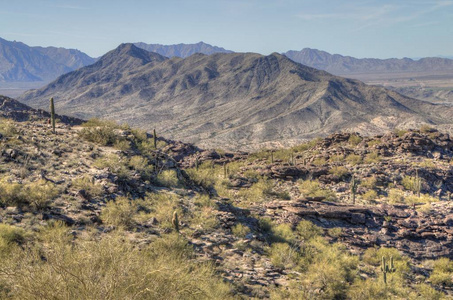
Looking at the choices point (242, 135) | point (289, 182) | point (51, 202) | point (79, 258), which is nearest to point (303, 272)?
point (79, 258)

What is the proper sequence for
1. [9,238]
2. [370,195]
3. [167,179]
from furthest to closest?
[370,195] → [167,179] → [9,238]

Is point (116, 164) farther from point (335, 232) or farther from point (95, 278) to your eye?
point (335, 232)

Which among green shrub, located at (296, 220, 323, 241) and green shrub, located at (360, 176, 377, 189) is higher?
green shrub, located at (360, 176, 377, 189)

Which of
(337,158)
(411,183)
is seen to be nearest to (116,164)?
(411,183)

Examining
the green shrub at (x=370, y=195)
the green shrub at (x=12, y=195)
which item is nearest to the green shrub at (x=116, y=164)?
the green shrub at (x=12, y=195)

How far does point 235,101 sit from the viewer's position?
132 metres

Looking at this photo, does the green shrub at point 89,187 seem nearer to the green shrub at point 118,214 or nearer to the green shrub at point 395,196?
the green shrub at point 118,214

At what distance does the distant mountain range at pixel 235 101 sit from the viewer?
86.8 m

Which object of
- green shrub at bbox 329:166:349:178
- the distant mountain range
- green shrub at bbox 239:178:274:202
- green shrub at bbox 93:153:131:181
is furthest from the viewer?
the distant mountain range

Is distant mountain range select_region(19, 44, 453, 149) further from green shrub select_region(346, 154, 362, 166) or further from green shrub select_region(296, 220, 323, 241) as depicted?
green shrub select_region(296, 220, 323, 241)

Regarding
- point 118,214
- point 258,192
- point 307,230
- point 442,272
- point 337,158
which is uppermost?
point 118,214

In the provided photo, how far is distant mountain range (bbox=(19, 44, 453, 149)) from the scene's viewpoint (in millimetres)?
86750

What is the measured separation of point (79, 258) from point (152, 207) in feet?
19.6

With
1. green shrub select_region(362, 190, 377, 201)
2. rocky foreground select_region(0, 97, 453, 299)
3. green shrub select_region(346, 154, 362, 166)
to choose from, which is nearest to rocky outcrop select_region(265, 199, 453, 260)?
rocky foreground select_region(0, 97, 453, 299)
